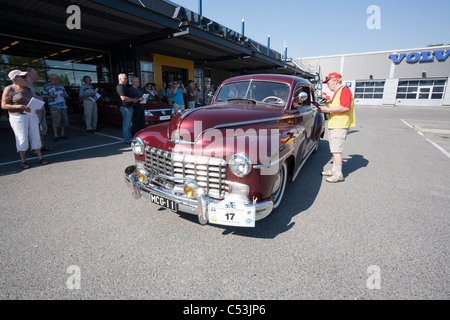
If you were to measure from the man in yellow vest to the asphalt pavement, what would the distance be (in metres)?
0.54

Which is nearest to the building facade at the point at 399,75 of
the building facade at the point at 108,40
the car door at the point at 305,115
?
the building facade at the point at 108,40

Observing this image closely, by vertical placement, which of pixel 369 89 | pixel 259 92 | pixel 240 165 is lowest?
pixel 240 165

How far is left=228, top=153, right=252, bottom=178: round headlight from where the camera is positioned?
213 cm

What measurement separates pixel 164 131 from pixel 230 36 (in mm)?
11203

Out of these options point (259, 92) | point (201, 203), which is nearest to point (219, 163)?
point (201, 203)

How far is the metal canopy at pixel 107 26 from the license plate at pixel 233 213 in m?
7.30

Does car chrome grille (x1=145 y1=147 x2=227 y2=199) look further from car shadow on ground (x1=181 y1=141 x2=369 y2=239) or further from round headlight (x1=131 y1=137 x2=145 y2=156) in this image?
car shadow on ground (x1=181 y1=141 x2=369 y2=239)

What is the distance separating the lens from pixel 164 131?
9.43ft

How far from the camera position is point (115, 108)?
854 cm

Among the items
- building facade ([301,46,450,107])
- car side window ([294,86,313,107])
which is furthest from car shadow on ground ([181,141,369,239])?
building facade ([301,46,450,107])

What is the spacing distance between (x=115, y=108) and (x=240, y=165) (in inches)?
312

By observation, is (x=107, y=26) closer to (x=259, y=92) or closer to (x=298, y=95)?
(x=259, y=92)
